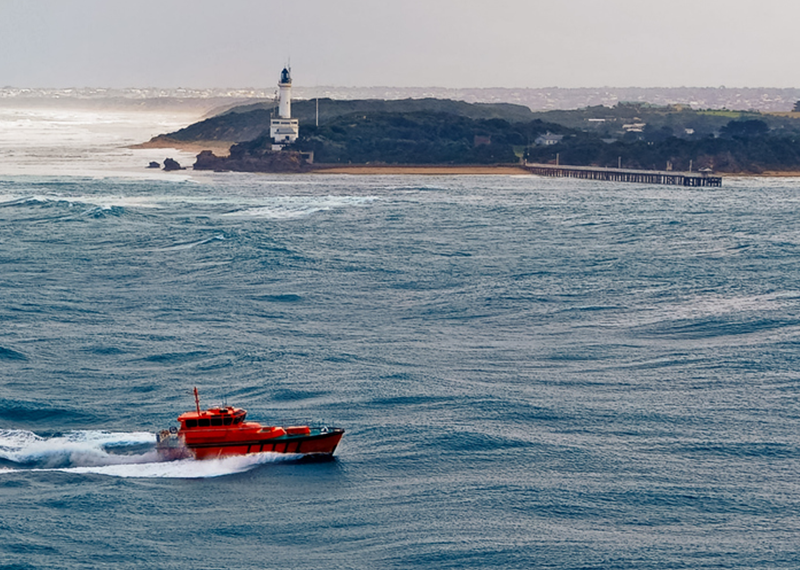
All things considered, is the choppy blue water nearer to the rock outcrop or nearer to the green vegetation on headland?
the rock outcrop

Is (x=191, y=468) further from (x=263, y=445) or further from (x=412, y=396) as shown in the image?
(x=412, y=396)

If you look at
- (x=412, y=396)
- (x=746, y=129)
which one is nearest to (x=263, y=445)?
(x=412, y=396)

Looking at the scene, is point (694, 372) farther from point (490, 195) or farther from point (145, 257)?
point (490, 195)

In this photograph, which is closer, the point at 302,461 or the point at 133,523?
the point at 133,523

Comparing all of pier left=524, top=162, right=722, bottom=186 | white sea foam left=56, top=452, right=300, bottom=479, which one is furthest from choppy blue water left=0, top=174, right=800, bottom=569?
pier left=524, top=162, right=722, bottom=186

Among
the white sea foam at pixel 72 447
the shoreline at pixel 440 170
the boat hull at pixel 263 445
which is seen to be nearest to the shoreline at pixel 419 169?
the shoreline at pixel 440 170

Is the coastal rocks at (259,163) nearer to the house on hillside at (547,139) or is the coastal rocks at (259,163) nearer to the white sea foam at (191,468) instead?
the house on hillside at (547,139)

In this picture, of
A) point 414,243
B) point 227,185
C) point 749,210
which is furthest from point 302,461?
point 227,185
